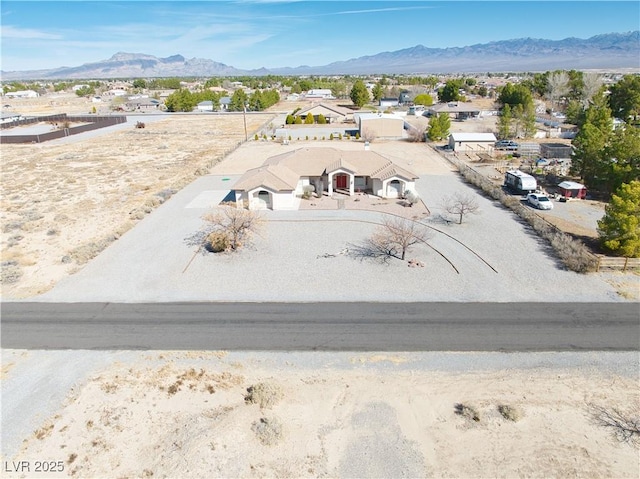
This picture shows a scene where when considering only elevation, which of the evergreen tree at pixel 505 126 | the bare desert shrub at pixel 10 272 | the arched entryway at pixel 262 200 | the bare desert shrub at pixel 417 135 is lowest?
the bare desert shrub at pixel 10 272

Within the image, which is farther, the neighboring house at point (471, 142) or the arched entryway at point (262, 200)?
the neighboring house at point (471, 142)

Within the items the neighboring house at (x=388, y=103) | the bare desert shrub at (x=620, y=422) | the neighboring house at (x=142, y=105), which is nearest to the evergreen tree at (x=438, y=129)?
the neighboring house at (x=388, y=103)

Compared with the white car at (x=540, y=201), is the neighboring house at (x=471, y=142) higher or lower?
higher

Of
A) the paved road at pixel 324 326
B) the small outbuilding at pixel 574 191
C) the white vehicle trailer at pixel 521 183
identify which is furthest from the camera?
the white vehicle trailer at pixel 521 183

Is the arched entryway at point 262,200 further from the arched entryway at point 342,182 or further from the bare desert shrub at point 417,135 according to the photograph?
the bare desert shrub at point 417,135

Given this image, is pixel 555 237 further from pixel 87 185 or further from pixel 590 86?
pixel 590 86

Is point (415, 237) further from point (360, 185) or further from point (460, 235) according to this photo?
point (360, 185)

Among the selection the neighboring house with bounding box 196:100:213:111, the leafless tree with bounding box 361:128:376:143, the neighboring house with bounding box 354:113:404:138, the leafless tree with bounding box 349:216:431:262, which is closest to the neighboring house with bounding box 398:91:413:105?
the neighboring house with bounding box 354:113:404:138

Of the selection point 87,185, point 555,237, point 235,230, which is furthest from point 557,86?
point 87,185
